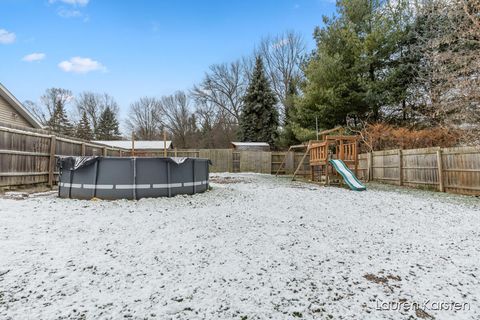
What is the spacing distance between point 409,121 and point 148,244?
14676 mm

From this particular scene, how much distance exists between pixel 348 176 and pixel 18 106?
13.8 metres

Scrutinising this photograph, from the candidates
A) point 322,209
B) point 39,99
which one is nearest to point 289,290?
point 322,209

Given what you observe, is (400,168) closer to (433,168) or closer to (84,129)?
(433,168)

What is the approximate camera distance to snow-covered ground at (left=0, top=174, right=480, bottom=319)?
1.71 meters

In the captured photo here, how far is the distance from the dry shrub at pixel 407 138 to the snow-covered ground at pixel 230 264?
7359mm

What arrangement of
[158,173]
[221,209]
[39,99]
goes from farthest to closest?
[39,99], [158,173], [221,209]

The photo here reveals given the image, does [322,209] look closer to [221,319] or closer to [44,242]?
[221,319]

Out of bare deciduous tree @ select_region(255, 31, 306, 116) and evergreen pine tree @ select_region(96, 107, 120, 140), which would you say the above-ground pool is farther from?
evergreen pine tree @ select_region(96, 107, 120, 140)

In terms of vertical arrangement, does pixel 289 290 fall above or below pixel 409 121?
below

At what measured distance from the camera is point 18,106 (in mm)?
10828

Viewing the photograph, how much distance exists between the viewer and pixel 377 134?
1205 cm

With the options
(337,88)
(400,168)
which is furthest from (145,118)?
(400,168)

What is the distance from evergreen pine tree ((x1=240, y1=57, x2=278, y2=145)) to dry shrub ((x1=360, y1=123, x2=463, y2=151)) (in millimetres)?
11461

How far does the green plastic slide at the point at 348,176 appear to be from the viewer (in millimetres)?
7894
